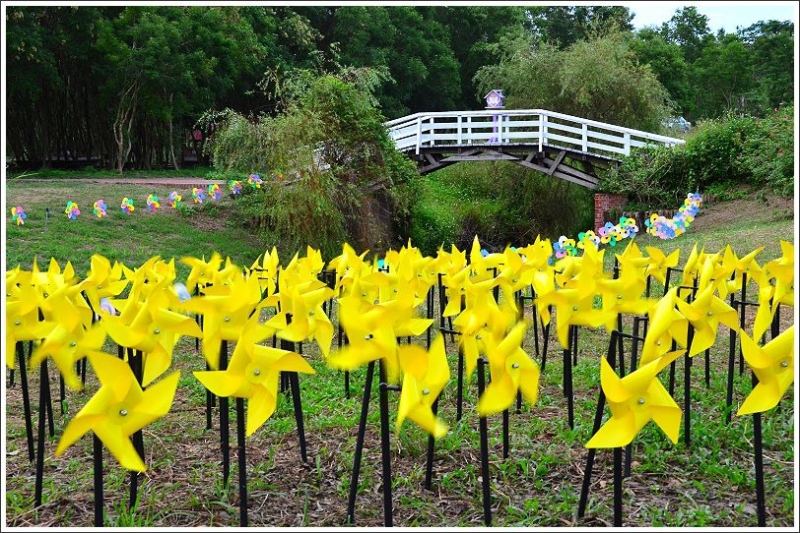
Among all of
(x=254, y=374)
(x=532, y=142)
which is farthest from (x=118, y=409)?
(x=532, y=142)

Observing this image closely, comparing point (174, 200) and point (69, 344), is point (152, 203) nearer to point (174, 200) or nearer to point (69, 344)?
point (174, 200)

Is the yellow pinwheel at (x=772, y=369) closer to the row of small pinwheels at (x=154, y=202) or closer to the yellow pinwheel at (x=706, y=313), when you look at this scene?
the yellow pinwheel at (x=706, y=313)

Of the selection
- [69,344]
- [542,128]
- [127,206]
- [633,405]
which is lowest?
[633,405]

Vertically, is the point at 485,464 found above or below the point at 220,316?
below

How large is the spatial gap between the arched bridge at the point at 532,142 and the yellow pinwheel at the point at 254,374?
1129 centimetres

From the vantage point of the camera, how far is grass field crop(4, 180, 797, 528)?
189cm

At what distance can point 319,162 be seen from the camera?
980 centimetres

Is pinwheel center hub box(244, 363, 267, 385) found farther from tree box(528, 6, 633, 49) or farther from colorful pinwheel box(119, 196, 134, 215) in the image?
tree box(528, 6, 633, 49)

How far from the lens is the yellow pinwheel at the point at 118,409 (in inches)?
55.9

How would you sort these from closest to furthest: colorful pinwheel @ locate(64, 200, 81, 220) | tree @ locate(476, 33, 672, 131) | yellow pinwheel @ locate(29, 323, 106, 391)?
yellow pinwheel @ locate(29, 323, 106, 391)
colorful pinwheel @ locate(64, 200, 81, 220)
tree @ locate(476, 33, 672, 131)

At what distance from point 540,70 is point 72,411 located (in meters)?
13.5

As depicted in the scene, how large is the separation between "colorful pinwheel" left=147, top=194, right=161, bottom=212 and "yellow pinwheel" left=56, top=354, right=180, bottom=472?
9269 mm

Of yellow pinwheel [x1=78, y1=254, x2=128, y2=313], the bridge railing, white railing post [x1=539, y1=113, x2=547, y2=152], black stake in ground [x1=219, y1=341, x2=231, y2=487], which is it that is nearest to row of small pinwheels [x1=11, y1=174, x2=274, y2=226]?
the bridge railing

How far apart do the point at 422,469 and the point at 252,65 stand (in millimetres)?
17211
